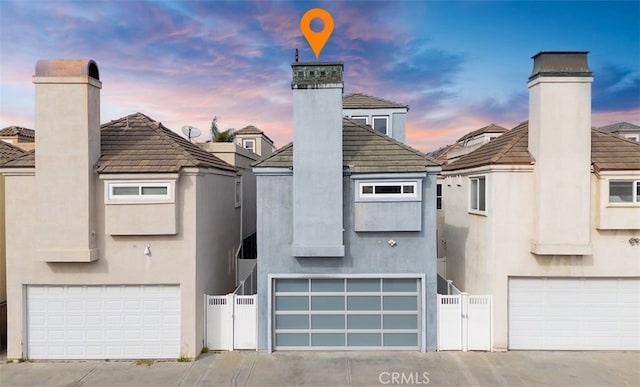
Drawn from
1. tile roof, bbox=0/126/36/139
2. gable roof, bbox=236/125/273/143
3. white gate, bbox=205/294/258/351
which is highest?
gable roof, bbox=236/125/273/143

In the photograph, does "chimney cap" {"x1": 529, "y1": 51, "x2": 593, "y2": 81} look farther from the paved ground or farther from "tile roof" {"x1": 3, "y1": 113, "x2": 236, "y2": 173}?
"tile roof" {"x1": 3, "y1": 113, "x2": 236, "y2": 173}

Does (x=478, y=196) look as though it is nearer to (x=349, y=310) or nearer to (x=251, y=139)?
(x=349, y=310)

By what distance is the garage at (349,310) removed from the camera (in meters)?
9.70

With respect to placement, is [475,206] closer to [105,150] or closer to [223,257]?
[223,257]

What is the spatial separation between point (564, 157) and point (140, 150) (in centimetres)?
1118

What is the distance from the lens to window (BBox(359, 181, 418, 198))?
9406 mm

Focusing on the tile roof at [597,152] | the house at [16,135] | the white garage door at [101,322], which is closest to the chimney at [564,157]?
the tile roof at [597,152]

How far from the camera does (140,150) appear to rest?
380 inches

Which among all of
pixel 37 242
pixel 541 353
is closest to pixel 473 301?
pixel 541 353

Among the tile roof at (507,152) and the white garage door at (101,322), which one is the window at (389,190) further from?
the white garage door at (101,322)

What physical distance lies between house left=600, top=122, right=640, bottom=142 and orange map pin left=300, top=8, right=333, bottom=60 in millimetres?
26607

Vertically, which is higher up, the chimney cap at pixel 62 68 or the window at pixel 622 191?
the chimney cap at pixel 62 68

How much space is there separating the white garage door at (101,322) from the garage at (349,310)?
287cm

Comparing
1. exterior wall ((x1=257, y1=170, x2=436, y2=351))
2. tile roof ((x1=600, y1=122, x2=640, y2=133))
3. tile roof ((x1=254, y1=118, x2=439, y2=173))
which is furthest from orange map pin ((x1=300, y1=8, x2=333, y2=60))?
tile roof ((x1=600, y1=122, x2=640, y2=133))
